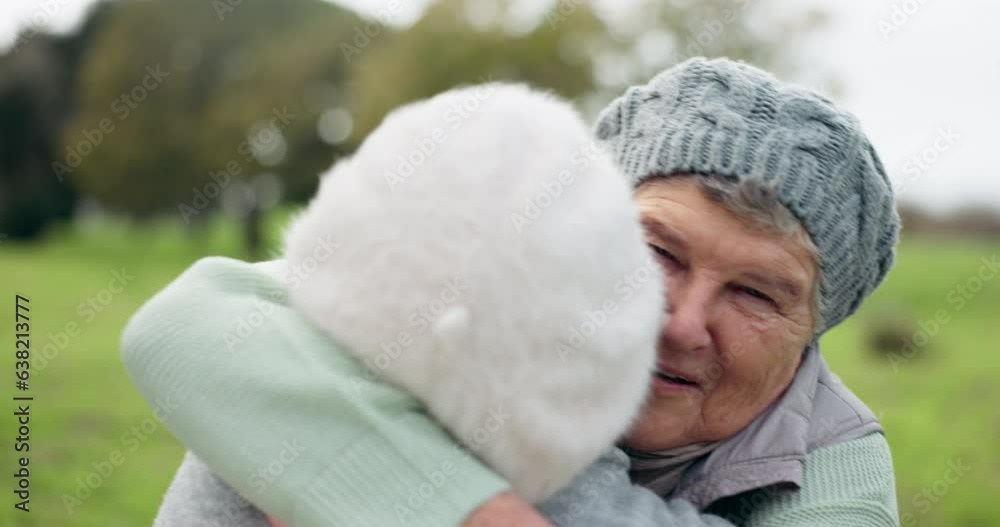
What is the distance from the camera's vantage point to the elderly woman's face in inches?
67.8

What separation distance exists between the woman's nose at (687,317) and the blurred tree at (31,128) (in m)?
29.0

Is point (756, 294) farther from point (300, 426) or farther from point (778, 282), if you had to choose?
point (300, 426)

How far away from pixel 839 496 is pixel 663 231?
510 mm

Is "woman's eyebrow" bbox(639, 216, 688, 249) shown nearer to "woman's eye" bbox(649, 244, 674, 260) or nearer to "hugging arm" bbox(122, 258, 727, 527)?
"woman's eye" bbox(649, 244, 674, 260)

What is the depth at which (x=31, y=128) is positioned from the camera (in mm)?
28250

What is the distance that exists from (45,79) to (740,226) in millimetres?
30242

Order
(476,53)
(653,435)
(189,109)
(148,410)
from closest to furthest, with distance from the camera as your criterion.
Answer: (653,435) → (148,410) → (476,53) → (189,109)

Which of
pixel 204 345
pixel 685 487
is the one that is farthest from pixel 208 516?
pixel 685 487

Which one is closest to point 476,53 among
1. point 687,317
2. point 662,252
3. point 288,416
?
point 662,252

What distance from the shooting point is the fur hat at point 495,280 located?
42.3 inches

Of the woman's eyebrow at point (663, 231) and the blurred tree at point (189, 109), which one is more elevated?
the woman's eyebrow at point (663, 231)

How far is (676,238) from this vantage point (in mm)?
1732

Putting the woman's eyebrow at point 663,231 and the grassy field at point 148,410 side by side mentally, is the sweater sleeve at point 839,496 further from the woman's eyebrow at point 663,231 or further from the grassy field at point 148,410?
the grassy field at point 148,410

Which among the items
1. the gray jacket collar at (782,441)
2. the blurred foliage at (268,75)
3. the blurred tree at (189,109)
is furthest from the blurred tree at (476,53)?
the gray jacket collar at (782,441)
